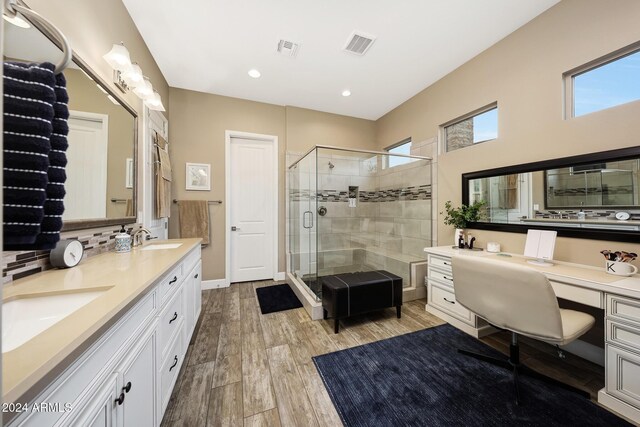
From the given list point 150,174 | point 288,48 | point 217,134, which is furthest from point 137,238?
point 288,48

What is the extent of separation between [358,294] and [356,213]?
Result: 1.64 metres

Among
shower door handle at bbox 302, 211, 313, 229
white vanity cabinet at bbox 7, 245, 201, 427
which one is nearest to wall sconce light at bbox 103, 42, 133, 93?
white vanity cabinet at bbox 7, 245, 201, 427

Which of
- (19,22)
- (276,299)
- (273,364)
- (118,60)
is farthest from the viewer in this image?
(276,299)

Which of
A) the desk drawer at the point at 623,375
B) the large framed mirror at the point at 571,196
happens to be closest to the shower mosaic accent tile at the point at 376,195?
the large framed mirror at the point at 571,196

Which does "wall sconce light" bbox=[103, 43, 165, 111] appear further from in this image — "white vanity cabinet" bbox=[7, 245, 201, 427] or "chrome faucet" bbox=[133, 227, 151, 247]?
"white vanity cabinet" bbox=[7, 245, 201, 427]

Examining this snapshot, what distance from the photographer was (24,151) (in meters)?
0.58

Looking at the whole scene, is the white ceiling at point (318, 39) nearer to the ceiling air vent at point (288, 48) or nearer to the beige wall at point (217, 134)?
the ceiling air vent at point (288, 48)

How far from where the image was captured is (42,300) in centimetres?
94

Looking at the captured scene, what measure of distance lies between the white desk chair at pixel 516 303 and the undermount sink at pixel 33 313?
206 cm

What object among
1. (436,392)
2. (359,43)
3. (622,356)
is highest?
(359,43)

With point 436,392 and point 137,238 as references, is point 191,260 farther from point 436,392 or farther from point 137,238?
point 436,392

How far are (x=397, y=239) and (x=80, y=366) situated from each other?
340 centimetres

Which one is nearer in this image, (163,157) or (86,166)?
(86,166)

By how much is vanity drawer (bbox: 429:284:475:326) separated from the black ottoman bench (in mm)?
421
